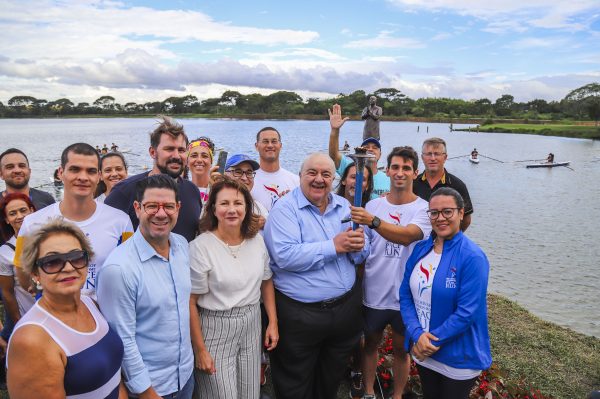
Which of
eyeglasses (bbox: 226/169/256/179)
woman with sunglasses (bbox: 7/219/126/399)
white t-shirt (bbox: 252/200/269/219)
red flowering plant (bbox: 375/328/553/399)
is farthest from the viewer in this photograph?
eyeglasses (bbox: 226/169/256/179)

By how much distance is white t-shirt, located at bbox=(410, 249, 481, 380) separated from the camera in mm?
3359

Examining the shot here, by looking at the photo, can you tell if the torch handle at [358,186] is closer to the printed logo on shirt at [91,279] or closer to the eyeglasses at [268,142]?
the eyeglasses at [268,142]

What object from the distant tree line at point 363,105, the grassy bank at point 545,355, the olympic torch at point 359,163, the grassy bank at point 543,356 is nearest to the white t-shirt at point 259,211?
the olympic torch at point 359,163

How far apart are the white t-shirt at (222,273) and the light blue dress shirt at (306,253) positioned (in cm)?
32

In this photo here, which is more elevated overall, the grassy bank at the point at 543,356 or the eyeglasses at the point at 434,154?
the eyeglasses at the point at 434,154

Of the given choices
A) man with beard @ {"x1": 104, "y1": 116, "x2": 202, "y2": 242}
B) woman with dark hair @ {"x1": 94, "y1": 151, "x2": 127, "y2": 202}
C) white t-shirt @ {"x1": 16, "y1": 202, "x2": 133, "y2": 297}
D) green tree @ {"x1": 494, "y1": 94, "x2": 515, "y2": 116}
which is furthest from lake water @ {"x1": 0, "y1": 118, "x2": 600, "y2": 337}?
green tree @ {"x1": 494, "y1": 94, "x2": 515, "y2": 116}

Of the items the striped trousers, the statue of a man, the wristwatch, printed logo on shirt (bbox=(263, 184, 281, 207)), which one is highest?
the statue of a man

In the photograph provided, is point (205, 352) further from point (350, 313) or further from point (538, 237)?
point (538, 237)

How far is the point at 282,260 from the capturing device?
140 inches

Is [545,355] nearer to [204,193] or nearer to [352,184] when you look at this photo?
[352,184]

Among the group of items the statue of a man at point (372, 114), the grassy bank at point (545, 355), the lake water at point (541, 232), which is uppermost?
the statue of a man at point (372, 114)

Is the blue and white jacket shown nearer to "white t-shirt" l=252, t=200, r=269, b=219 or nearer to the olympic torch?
the olympic torch

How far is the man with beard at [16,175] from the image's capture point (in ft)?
17.1

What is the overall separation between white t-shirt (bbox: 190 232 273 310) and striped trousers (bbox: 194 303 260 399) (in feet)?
0.30
